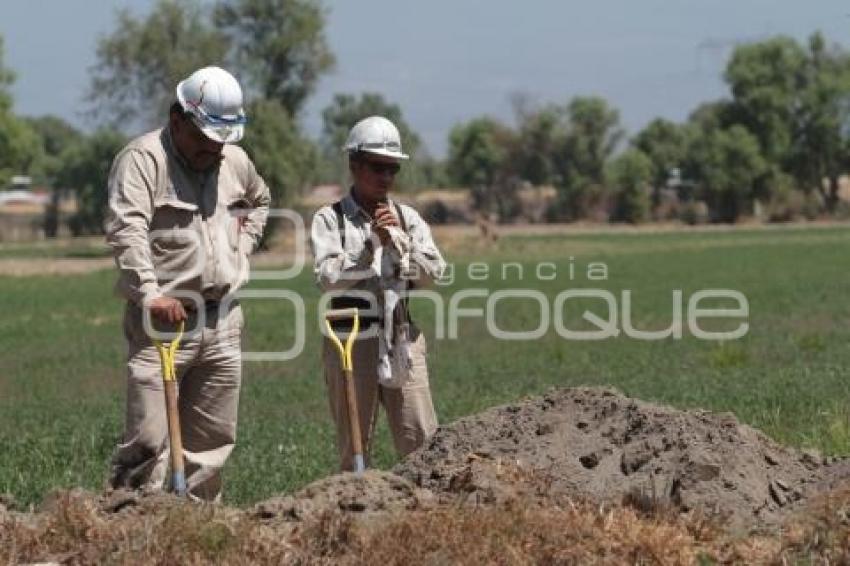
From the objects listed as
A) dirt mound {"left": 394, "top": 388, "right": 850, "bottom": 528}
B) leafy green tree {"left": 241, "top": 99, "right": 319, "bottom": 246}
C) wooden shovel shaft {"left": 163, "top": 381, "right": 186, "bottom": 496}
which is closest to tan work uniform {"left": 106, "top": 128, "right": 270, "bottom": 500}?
wooden shovel shaft {"left": 163, "top": 381, "right": 186, "bottom": 496}

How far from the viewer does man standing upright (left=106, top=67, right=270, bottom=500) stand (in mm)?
7371

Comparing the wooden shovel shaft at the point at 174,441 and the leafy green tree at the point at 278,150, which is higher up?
the leafy green tree at the point at 278,150

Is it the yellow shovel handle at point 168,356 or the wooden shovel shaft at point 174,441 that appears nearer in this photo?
the wooden shovel shaft at point 174,441

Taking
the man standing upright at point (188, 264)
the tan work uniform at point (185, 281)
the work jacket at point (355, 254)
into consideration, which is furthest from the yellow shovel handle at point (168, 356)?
the work jacket at point (355, 254)

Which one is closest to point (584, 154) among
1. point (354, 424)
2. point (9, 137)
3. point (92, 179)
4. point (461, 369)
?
point (92, 179)

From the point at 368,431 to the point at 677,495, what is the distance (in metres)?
1.93

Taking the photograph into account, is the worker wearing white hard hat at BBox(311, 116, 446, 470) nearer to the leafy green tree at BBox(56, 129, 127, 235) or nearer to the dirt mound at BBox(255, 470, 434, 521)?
the dirt mound at BBox(255, 470, 434, 521)

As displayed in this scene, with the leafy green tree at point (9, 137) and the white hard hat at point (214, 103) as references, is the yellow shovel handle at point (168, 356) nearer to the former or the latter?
the white hard hat at point (214, 103)

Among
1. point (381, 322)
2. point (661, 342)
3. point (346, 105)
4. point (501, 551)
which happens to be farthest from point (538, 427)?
point (346, 105)

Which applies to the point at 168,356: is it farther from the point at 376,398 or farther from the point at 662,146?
the point at 662,146

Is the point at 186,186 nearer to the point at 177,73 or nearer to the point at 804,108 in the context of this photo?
the point at 177,73

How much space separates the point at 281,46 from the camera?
3041 inches

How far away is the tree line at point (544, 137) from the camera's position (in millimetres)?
71000

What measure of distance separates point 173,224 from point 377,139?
41.7 inches
